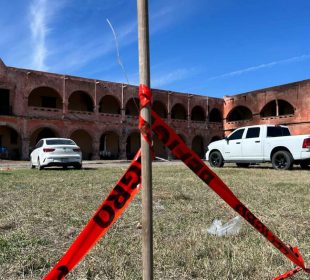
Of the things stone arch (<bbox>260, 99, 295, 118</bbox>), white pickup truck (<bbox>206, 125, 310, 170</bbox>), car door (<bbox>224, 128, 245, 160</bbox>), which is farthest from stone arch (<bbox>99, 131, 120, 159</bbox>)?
car door (<bbox>224, 128, 245, 160</bbox>)

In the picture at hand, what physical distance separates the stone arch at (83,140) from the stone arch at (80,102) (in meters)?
2.11

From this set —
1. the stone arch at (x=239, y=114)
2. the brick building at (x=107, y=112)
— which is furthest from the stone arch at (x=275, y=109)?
the stone arch at (x=239, y=114)

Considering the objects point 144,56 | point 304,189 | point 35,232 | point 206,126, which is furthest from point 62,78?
point 144,56

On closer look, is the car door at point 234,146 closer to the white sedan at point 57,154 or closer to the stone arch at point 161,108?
the white sedan at point 57,154

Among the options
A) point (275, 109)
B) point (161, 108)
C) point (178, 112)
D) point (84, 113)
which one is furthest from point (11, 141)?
point (275, 109)

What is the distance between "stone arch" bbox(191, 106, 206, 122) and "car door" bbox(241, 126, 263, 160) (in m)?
26.3

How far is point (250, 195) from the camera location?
636 cm

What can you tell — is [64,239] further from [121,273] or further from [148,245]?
[148,245]

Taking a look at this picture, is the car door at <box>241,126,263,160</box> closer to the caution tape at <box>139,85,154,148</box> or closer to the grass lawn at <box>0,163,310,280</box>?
the grass lawn at <box>0,163,310,280</box>

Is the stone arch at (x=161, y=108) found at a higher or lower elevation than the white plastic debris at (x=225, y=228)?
higher

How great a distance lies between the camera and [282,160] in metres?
13.4

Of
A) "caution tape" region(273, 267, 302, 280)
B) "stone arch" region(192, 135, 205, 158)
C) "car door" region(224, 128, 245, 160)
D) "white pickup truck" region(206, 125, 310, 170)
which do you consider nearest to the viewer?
"caution tape" region(273, 267, 302, 280)

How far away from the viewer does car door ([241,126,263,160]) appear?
13.9 meters

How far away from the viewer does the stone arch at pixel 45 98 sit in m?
31.4
